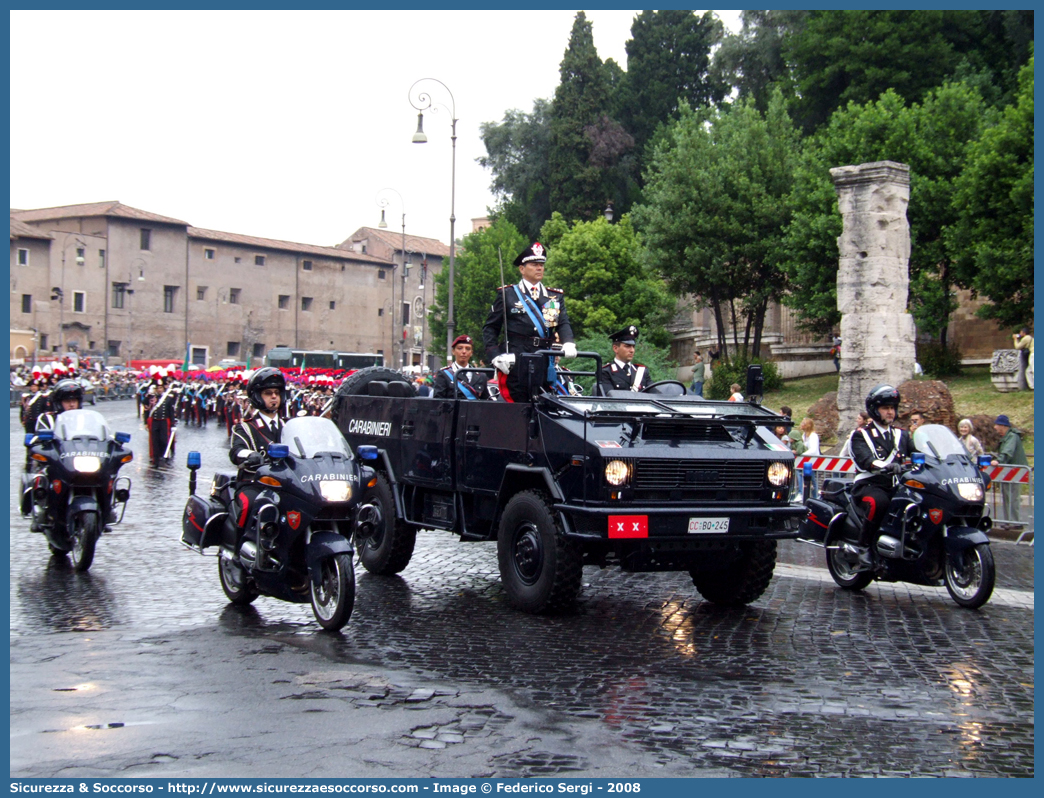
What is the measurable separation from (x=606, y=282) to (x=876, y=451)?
4040 centimetres

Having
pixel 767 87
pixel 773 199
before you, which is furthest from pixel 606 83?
pixel 773 199

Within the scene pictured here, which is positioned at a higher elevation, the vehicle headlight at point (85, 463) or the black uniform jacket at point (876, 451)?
the black uniform jacket at point (876, 451)

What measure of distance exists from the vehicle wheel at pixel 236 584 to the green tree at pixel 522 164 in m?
57.3

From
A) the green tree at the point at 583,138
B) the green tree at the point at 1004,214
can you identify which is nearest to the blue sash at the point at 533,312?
the green tree at the point at 1004,214

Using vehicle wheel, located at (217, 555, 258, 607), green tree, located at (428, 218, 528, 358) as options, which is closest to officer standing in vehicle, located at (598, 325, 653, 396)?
vehicle wheel, located at (217, 555, 258, 607)

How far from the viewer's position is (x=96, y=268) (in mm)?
78312

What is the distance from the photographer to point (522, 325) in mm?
9961

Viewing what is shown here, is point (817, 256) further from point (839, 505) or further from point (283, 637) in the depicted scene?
point (283, 637)

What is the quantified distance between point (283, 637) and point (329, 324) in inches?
3416

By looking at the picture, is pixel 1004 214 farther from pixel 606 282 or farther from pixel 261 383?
pixel 261 383

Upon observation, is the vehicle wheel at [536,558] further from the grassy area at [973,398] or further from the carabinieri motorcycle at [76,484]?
the grassy area at [973,398]

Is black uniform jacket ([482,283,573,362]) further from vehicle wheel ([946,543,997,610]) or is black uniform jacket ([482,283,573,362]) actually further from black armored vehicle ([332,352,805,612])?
vehicle wheel ([946,543,997,610])

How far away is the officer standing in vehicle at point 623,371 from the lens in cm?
958

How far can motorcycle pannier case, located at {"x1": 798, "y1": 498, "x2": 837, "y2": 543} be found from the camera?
10.3m
